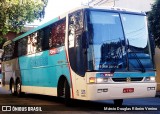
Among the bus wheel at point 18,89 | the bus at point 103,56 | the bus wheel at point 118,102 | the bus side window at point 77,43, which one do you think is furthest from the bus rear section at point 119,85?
the bus wheel at point 18,89

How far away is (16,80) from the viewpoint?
65.6ft

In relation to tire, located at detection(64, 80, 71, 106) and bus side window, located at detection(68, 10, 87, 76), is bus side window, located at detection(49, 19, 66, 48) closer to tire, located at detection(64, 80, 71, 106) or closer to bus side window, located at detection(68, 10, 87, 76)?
bus side window, located at detection(68, 10, 87, 76)

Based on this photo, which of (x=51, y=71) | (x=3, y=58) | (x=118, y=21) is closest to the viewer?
(x=118, y=21)

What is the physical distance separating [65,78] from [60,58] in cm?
77

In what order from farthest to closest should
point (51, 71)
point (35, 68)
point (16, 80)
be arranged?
1. point (16, 80)
2. point (35, 68)
3. point (51, 71)

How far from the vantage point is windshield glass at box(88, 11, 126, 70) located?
11031 millimetres

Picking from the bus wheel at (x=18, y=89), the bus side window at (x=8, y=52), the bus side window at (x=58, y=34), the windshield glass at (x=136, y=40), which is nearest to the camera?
the windshield glass at (x=136, y=40)

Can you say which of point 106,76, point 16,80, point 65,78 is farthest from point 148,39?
point 16,80

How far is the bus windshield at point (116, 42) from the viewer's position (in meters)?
11.1

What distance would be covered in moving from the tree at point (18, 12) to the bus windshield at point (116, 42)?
31.1 ft

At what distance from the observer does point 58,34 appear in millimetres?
13523

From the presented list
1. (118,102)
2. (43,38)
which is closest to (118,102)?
Answer: (118,102)

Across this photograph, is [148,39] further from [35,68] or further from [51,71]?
[35,68]

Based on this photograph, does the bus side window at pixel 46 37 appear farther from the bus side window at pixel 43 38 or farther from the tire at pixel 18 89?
the tire at pixel 18 89
